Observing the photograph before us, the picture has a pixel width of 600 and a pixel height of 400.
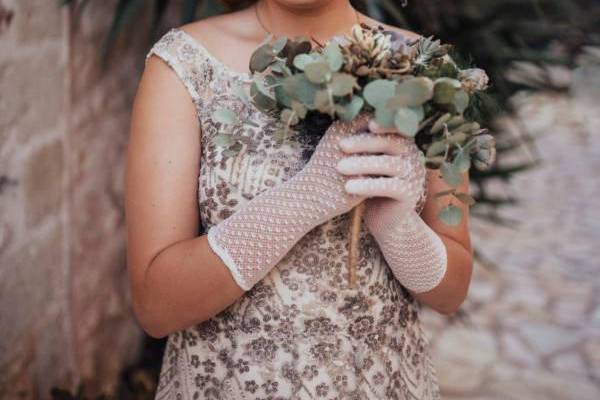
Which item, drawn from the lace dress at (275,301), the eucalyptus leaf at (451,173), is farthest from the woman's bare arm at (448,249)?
the eucalyptus leaf at (451,173)

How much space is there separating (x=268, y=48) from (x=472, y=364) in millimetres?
3032

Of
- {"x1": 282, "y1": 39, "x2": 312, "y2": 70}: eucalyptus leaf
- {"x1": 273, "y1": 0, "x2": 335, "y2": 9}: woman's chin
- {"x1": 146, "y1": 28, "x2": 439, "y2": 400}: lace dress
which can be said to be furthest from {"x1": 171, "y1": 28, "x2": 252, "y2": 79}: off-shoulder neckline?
{"x1": 282, "y1": 39, "x2": 312, "y2": 70}: eucalyptus leaf

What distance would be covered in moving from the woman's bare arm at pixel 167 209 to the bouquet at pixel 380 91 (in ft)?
0.42

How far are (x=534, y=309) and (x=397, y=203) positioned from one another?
3.43m

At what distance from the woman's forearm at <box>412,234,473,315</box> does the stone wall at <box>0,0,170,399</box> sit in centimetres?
107

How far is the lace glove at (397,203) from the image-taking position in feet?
4.02

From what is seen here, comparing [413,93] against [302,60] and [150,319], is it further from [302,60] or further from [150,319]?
[150,319]

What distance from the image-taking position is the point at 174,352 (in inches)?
63.7

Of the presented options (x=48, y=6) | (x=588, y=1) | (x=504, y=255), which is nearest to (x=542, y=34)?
(x=588, y=1)

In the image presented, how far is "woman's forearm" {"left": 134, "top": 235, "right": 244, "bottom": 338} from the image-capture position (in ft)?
4.45

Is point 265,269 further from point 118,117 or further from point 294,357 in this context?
point 118,117

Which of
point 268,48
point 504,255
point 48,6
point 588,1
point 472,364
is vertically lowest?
point 504,255

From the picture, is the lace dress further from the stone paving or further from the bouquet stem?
the stone paving

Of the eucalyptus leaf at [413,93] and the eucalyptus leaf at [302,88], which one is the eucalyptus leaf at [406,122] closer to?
the eucalyptus leaf at [413,93]
